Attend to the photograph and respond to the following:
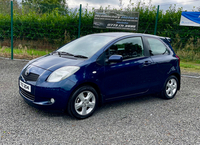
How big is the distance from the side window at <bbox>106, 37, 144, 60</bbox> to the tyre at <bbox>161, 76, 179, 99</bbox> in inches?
46.7

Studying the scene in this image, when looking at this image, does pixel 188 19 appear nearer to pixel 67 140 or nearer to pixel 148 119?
pixel 148 119

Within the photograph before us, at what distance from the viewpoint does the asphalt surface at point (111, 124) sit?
3.26m

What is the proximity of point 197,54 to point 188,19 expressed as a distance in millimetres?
2060

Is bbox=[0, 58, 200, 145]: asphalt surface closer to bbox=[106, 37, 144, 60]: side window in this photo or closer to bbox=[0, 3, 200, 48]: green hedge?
bbox=[106, 37, 144, 60]: side window

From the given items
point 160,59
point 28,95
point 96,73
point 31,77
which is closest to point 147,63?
point 160,59

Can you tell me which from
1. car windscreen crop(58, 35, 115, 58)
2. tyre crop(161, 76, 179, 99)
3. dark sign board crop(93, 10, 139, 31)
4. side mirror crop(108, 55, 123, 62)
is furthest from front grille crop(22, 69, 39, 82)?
dark sign board crop(93, 10, 139, 31)

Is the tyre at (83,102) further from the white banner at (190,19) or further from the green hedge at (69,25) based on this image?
the white banner at (190,19)

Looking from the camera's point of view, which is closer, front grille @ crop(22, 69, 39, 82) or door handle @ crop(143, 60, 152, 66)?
front grille @ crop(22, 69, 39, 82)

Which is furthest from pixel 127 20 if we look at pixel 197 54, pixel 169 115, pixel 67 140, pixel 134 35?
pixel 67 140

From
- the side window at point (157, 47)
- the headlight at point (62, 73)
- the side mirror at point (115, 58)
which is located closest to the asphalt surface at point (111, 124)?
the headlight at point (62, 73)

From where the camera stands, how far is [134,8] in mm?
13203

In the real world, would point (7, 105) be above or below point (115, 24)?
below

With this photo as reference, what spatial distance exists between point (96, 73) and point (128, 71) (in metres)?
0.81

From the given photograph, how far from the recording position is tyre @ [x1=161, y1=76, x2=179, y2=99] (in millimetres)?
5371
